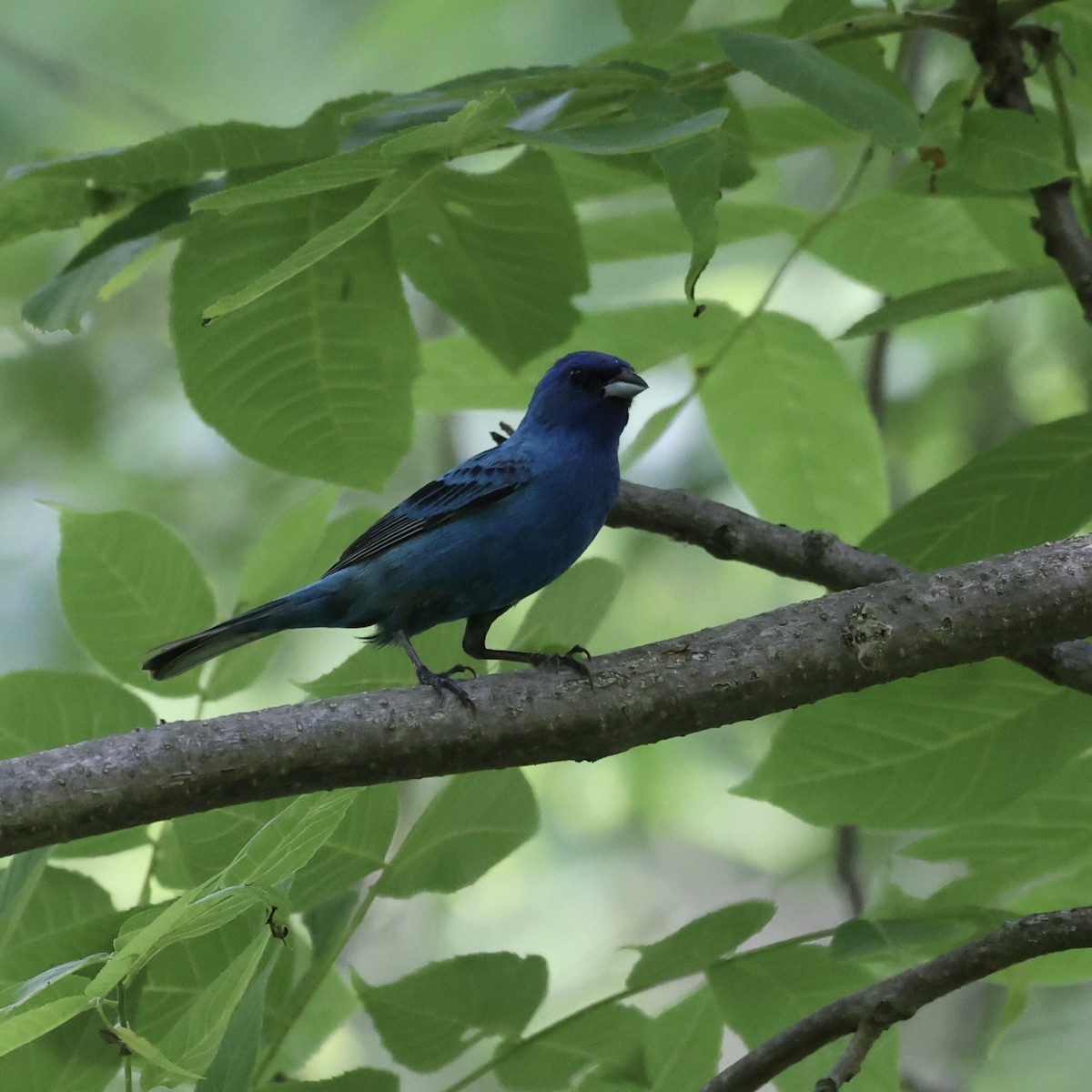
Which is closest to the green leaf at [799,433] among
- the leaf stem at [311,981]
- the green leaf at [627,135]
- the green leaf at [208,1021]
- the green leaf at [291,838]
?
the green leaf at [627,135]

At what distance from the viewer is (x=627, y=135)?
2670 mm

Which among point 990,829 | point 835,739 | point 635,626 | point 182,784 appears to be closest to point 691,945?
point 835,739

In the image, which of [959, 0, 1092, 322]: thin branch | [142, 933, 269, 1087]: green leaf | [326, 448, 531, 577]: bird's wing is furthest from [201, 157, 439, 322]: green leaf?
[326, 448, 531, 577]: bird's wing

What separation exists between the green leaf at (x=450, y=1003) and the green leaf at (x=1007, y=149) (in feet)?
6.82

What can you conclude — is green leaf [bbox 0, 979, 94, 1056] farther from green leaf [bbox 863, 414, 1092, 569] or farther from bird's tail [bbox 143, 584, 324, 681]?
Result: green leaf [bbox 863, 414, 1092, 569]

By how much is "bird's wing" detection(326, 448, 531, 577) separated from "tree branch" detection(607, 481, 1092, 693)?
1.06 m

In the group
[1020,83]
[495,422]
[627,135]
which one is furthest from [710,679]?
[495,422]

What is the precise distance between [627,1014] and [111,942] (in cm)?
115

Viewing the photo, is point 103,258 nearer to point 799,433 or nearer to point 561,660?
point 561,660

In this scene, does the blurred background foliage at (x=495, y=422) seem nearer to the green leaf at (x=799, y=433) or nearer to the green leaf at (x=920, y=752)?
the green leaf at (x=799, y=433)

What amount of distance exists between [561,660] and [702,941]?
68cm

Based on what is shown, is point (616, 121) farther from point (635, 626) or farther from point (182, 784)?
point (635, 626)

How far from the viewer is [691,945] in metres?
2.96

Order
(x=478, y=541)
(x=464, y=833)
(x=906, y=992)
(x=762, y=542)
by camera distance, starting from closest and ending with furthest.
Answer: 1. (x=906, y=992)
2. (x=464, y=833)
3. (x=762, y=542)
4. (x=478, y=541)
